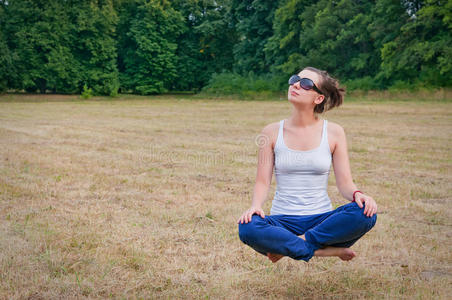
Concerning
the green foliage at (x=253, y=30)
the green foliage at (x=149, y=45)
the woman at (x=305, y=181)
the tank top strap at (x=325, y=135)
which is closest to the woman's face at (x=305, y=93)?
the woman at (x=305, y=181)

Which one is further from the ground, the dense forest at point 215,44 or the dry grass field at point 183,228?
the dense forest at point 215,44

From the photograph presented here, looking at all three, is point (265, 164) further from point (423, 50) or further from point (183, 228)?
point (423, 50)

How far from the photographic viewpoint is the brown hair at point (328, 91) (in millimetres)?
3381

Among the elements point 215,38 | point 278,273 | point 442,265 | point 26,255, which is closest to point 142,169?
point 26,255

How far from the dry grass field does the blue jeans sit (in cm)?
70

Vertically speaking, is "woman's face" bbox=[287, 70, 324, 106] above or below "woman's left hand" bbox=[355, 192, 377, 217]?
above

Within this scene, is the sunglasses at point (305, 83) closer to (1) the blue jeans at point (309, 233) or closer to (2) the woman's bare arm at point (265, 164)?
(2) the woman's bare arm at point (265, 164)

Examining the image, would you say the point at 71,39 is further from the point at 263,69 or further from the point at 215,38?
the point at 263,69

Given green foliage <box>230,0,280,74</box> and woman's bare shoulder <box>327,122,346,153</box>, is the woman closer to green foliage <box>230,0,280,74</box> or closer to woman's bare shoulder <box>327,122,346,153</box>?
woman's bare shoulder <box>327,122,346,153</box>

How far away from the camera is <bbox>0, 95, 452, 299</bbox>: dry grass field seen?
385 centimetres

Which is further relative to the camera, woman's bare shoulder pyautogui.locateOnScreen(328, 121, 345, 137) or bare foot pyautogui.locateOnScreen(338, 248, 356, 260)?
woman's bare shoulder pyautogui.locateOnScreen(328, 121, 345, 137)

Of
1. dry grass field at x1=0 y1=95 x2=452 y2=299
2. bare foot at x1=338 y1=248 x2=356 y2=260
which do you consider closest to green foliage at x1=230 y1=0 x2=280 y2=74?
dry grass field at x1=0 y1=95 x2=452 y2=299

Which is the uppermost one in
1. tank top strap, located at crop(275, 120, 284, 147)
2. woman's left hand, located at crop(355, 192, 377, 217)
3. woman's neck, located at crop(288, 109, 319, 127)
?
woman's neck, located at crop(288, 109, 319, 127)

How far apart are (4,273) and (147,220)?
190 centimetres
